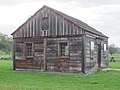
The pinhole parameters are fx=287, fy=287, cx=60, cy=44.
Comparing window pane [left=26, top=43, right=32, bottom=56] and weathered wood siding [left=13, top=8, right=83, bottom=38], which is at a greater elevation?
weathered wood siding [left=13, top=8, right=83, bottom=38]

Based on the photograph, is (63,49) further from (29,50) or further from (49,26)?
(29,50)

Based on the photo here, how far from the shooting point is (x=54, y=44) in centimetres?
2525

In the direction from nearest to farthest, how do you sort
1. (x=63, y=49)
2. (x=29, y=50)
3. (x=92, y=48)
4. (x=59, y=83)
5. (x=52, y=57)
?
(x=59, y=83) → (x=63, y=49) → (x=52, y=57) → (x=92, y=48) → (x=29, y=50)

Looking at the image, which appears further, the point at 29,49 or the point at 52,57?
the point at 29,49

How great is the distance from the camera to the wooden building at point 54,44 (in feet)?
78.6

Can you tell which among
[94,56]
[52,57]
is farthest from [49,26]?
[94,56]

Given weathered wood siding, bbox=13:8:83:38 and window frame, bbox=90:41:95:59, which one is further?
window frame, bbox=90:41:95:59

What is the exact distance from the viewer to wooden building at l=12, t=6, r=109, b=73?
78.6ft

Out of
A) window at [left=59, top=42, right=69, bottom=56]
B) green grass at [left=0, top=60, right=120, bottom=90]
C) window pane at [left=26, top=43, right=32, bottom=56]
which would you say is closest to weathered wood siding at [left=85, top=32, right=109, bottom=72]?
window at [left=59, top=42, right=69, bottom=56]

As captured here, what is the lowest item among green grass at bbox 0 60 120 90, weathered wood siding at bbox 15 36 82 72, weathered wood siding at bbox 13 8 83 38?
green grass at bbox 0 60 120 90

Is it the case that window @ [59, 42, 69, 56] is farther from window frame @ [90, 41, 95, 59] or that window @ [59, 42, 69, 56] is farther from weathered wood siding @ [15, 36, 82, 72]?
window frame @ [90, 41, 95, 59]

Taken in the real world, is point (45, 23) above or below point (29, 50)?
above

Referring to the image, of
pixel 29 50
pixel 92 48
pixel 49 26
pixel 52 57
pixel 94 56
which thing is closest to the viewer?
pixel 52 57

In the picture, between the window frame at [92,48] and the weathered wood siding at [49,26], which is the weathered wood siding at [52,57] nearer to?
the weathered wood siding at [49,26]
